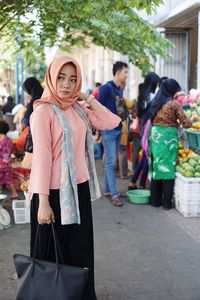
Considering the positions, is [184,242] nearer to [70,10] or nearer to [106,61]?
[70,10]

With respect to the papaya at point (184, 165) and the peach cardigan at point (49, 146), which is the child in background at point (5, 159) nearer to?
the papaya at point (184, 165)

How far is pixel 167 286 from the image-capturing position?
4016mm

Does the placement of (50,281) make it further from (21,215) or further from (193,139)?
(193,139)

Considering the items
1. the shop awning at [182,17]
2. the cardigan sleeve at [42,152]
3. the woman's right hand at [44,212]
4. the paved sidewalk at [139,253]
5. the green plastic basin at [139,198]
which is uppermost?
the shop awning at [182,17]

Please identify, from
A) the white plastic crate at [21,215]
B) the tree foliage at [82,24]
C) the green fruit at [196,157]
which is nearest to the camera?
the tree foliage at [82,24]

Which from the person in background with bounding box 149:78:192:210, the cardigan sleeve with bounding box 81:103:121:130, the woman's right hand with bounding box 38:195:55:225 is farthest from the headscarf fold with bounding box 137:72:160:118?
the woman's right hand with bounding box 38:195:55:225

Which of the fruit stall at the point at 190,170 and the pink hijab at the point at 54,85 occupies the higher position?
A: the pink hijab at the point at 54,85

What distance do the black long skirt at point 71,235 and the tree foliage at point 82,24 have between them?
1.56 metres

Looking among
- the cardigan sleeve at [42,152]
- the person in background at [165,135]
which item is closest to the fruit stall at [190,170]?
the person in background at [165,135]

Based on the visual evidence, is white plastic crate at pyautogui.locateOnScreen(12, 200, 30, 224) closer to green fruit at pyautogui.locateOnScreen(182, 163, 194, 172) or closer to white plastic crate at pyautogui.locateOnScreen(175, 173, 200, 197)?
white plastic crate at pyautogui.locateOnScreen(175, 173, 200, 197)

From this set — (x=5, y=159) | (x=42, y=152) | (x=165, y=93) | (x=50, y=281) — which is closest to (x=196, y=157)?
(x=165, y=93)

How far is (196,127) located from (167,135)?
48cm

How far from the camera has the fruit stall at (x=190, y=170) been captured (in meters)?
6.17

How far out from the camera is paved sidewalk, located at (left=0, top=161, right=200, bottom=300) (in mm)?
3949
